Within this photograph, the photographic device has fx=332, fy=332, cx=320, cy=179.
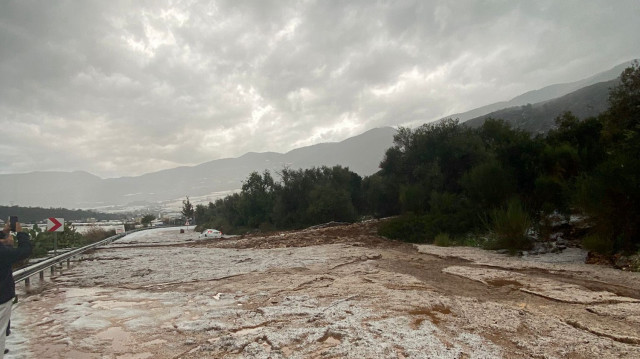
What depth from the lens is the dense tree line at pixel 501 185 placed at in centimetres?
973

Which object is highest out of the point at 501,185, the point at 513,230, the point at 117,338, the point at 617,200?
the point at 501,185

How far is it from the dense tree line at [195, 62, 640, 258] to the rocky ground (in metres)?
2.59

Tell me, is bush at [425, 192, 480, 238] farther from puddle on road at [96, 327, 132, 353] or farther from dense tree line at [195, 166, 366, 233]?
dense tree line at [195, 166, 366, 233]

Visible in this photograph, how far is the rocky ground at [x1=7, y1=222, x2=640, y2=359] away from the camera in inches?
148

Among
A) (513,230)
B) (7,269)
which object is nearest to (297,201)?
(513,230)

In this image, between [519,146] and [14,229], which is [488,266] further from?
[519,146]

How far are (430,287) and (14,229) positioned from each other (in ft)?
22.8

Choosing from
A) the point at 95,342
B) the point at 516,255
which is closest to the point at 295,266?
the point at 95,342

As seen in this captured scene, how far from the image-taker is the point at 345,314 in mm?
4895

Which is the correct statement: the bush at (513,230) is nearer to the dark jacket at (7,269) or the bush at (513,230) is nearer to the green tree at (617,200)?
the green tree at (617,200)

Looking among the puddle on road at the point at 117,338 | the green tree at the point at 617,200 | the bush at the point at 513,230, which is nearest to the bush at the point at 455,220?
the bush at the point at 513,230

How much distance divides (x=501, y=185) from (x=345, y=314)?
15.1 m

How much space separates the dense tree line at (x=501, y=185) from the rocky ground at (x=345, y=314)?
2.59 m

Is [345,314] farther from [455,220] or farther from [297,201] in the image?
[297,201]
